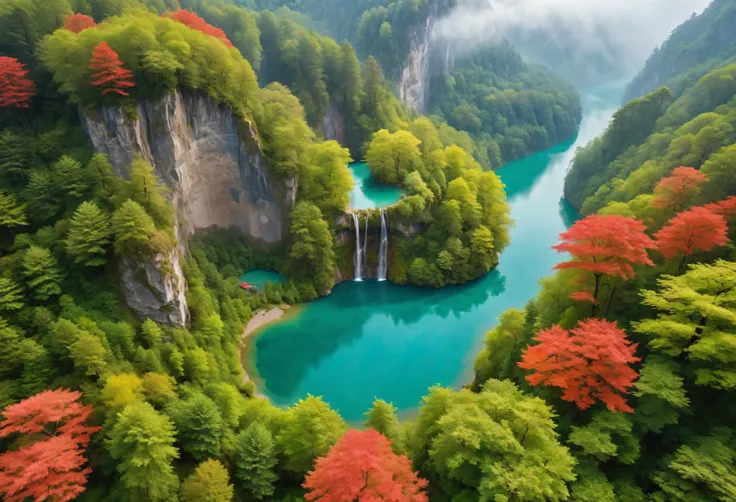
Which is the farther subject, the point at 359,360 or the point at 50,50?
the point at 359,360

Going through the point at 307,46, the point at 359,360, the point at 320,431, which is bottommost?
A: the point at 359,360

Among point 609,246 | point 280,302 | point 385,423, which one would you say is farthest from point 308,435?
point 280,302

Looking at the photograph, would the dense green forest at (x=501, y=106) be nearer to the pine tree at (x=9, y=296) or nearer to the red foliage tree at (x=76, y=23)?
the red foliage tree at (x=76, y=23)

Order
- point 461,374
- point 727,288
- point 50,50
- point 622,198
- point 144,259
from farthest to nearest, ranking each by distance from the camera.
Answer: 1. point 622,198
2. point 461,374
3. point 50,50
4. point 144,259
5. point 727,288

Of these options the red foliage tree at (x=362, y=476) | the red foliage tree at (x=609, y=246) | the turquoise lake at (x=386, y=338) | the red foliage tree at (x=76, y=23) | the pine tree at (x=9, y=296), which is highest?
the red foliage tree at (x=76, y=23)

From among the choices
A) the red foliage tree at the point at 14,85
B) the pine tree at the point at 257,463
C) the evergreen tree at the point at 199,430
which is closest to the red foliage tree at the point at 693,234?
the pine tree at the point at 257,463

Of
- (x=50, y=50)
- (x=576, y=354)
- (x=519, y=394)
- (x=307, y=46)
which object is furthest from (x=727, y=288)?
(x=307, y=46)

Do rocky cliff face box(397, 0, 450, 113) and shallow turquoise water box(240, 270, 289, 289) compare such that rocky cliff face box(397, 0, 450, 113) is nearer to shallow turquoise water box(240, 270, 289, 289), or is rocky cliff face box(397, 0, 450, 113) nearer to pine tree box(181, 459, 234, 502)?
shallow turquoise water box(240, 270, 289, 289)

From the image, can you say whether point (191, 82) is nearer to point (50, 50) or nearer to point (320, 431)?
point (50, 50)
